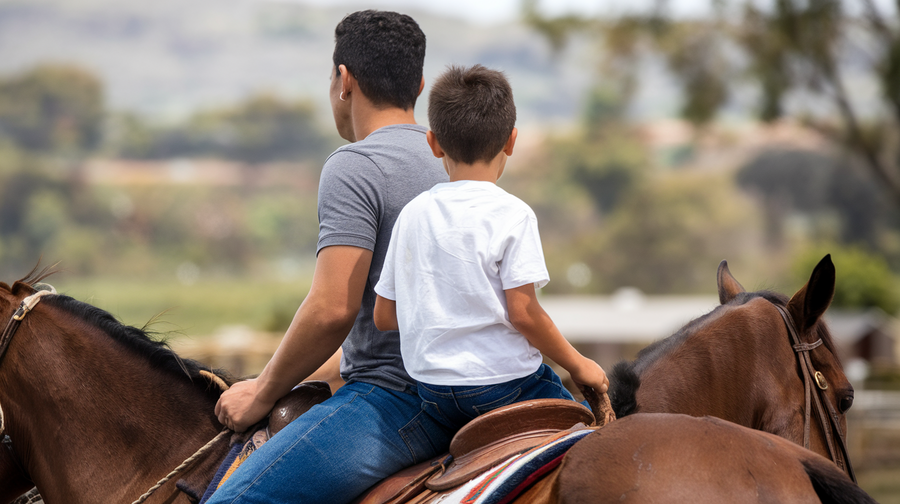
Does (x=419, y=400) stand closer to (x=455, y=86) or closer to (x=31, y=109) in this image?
(x=455, y=86)

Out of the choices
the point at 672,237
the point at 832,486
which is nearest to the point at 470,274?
the point at 832,486

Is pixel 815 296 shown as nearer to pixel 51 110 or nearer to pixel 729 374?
pixel 729 374

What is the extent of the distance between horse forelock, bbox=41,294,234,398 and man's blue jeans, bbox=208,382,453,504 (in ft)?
1.92

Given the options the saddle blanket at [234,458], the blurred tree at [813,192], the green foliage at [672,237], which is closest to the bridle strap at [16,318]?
the saddle blanket at [234,458]

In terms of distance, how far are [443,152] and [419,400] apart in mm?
668

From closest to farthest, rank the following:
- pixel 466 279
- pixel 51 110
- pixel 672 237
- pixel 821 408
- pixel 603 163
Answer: pixel 466 279
pixel 821 408
pixel 672 237
pixel 603 163
pixel 51 110

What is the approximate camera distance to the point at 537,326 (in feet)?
6.36

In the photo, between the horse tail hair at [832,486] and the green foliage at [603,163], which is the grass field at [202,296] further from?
the horse tail hair at [832,486]

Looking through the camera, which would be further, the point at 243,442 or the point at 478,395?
the point at 243,442

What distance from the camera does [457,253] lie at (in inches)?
75.8

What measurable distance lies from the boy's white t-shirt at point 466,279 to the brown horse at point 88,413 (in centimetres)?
91

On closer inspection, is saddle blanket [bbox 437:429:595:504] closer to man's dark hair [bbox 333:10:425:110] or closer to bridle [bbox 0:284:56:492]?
man's dark hair [bbox 333:10:425:110]

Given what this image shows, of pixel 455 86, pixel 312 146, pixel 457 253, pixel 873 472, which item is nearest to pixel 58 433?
pixel 457 253

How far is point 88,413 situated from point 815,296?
91.3 inches
